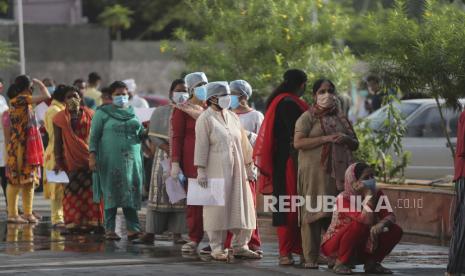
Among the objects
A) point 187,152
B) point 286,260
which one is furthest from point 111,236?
point 286,260

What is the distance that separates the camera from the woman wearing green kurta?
583 inches

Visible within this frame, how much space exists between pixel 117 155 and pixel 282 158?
9.61 feet

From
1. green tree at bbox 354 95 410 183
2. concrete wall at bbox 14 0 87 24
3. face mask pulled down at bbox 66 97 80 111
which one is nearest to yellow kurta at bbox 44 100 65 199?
face mask pulled down at bbox 66 97 80 111

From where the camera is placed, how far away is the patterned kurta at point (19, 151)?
1681 centimetres

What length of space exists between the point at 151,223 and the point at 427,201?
312 centimetres

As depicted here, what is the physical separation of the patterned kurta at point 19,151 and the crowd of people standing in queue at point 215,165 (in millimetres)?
12

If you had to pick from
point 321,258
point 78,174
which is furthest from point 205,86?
point 78,174

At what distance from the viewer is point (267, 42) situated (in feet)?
70.5

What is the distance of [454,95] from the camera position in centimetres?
1512

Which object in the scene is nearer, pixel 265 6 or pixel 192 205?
pixel 192 205

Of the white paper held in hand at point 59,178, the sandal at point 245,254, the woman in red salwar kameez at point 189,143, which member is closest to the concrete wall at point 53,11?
the white paper held in hand at point 59,178

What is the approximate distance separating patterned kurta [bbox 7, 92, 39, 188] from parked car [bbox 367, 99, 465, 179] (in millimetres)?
5726

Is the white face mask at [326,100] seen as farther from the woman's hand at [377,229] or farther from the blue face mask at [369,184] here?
the woman's hand at [377,229]

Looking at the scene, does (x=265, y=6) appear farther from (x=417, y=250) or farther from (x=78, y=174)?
(x=417, y=250)
